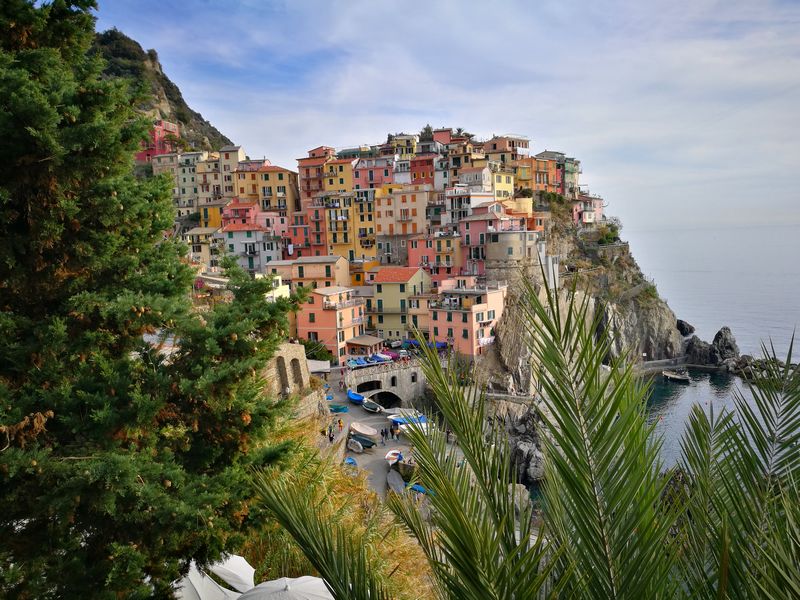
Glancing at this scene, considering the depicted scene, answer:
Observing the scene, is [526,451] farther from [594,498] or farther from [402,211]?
[402,211]

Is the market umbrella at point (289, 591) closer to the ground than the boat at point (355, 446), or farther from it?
farther from it

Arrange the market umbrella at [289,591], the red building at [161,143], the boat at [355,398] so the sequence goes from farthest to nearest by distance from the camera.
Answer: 1. the red building at [161,143]
2. the boat at [355,398]
3. the market umbrella at [289,591]

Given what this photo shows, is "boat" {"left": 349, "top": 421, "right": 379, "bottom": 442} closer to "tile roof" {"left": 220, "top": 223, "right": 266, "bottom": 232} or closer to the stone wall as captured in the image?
the stone wall

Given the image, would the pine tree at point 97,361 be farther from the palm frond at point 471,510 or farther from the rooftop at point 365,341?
the rooftop at point 365,341

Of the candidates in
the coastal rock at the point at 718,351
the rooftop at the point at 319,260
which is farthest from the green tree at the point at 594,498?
the coastal rock at the point at 718,351

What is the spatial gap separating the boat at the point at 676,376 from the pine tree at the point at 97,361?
1773 inches

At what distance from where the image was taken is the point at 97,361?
5.99 m

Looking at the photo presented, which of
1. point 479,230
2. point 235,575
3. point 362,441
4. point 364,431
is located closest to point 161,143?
point 479,230

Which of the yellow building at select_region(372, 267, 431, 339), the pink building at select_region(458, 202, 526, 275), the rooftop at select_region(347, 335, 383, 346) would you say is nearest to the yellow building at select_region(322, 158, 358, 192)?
the pink building at select_region(458, 202, 526, 275)

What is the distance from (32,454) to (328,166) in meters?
52.7

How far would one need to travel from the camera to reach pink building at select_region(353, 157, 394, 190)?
2238 inches

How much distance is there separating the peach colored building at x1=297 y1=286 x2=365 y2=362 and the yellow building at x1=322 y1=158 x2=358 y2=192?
19.3 metres

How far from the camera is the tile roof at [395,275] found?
4162 cm

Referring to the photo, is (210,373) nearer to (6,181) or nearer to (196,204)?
(6,181)
